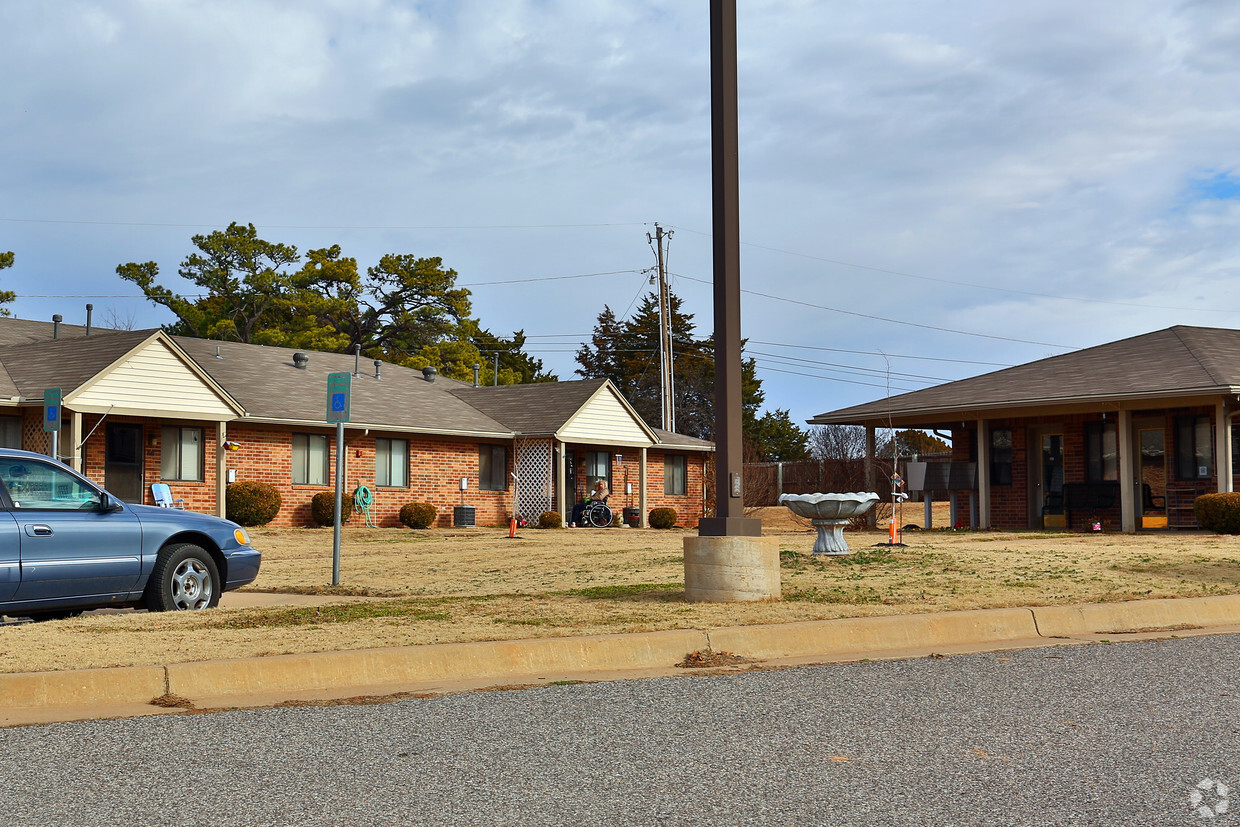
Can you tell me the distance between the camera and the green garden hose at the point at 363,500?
30547mm

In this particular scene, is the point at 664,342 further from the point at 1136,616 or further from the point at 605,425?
the point at 1136,616

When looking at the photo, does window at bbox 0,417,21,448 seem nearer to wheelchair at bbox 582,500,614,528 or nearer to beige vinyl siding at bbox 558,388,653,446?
beige vinyl siding at bbox 558,388,653,446

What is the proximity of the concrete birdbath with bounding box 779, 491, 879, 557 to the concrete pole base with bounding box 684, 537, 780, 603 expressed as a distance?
517cm

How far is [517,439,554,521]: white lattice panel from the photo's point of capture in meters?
35.2

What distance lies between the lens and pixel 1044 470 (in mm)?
28031

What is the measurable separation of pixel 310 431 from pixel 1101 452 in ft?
60.0

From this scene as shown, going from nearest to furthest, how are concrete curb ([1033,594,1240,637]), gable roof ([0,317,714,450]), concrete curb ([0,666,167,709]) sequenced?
concrete curb ([0,666,167,709]) < concrete curb ([1033,594,1240,637]) < gable roof ([0,317,714,450])

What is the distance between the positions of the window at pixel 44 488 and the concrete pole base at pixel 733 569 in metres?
5.19

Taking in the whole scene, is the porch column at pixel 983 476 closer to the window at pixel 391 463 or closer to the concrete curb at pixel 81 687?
the window at pixel 391 463

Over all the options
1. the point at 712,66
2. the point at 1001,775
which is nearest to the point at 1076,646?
the point at 1001,775

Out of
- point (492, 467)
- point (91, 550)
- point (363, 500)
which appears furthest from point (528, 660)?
point (492, 467)

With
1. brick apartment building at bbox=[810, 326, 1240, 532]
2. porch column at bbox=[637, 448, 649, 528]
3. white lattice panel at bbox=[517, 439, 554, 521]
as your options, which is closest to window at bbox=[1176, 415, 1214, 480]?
brick apartment building at bbox=[810, 326, 1240, 532]

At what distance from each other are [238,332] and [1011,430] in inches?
1418

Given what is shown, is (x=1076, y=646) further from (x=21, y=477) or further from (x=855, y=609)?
(x=21, y=477)
